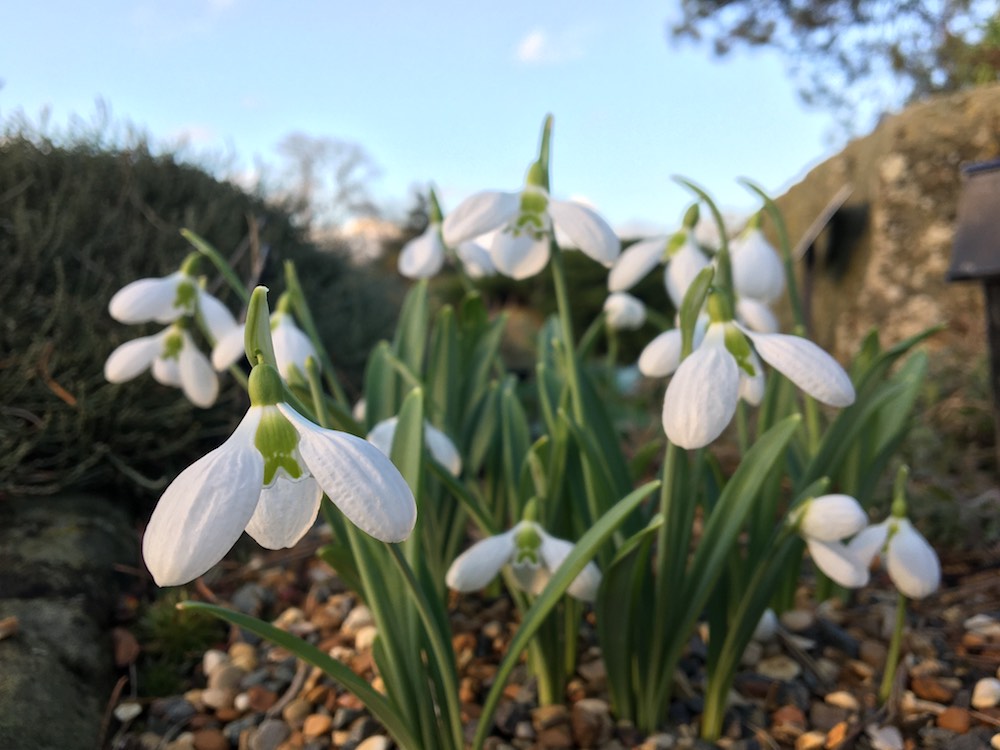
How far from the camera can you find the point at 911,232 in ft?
11.6

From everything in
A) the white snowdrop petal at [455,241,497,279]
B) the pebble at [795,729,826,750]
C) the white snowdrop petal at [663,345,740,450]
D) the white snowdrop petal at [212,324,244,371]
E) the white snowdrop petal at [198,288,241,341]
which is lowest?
the pebble at [795,729,826,750]

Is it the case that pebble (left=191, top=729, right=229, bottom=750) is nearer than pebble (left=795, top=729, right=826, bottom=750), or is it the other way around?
pebble (left=795, top=729, right=826, bottom=750)

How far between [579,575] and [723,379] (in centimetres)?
39

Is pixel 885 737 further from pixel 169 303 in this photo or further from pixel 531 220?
pixel 169 303

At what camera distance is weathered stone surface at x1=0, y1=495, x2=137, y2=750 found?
1.31m

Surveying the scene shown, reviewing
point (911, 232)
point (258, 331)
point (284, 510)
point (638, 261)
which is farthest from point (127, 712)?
point (911, 232)

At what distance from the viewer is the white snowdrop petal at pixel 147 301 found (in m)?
1.38

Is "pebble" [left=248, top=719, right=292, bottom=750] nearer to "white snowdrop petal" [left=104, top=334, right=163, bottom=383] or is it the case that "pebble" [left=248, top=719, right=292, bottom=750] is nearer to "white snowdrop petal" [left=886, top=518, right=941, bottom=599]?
"white snowdrop petal" [left=104, top=334, right=163, bottom=383]

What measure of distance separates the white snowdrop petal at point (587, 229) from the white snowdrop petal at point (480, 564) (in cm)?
44

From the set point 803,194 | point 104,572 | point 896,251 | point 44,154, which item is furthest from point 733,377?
point 803,194

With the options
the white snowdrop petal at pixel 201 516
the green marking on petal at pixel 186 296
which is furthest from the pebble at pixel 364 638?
the white snowdrop petal at pixel 201 516

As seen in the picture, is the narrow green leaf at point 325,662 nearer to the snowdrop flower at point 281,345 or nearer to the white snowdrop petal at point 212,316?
the snowdrop flower at point 281,345

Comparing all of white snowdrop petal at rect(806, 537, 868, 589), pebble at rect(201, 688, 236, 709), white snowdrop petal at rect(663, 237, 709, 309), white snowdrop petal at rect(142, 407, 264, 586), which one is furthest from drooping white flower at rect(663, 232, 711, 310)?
pebble at rect(201, 688, 236, 709)

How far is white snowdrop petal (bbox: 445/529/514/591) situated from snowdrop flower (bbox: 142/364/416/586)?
1.72 feet
